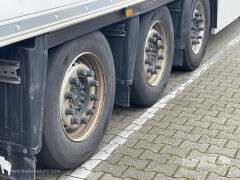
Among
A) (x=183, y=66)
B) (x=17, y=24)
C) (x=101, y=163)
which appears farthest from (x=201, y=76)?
(x=17, y=24)

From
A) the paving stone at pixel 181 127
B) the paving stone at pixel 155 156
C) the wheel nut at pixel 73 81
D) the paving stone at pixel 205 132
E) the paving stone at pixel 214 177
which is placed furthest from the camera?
the paving stone at pixel 181 127

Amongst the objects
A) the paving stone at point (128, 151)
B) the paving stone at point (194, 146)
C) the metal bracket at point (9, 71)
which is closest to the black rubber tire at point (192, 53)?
the paving stone at point (194, 146)

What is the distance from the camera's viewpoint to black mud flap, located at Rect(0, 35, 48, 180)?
275cm

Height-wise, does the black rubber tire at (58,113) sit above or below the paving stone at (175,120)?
above

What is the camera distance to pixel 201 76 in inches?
233

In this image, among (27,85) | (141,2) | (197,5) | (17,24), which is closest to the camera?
(17,24)

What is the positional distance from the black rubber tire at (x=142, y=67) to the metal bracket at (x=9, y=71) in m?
1.77

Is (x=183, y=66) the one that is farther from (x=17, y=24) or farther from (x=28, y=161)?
(x=17, y=24)

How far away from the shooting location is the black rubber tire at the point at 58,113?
3.07 meters

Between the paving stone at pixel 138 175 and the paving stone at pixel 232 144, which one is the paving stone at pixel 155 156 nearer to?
the paving stone at pixel 138 175

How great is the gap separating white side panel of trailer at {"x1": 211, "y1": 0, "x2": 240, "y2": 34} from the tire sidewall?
10.4 ft

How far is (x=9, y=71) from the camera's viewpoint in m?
2.80

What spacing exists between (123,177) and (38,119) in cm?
93

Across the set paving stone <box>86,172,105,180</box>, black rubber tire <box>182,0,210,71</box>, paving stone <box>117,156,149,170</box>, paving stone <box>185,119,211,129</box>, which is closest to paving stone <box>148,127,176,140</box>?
paving stone <box>185,119,211,129</box>
